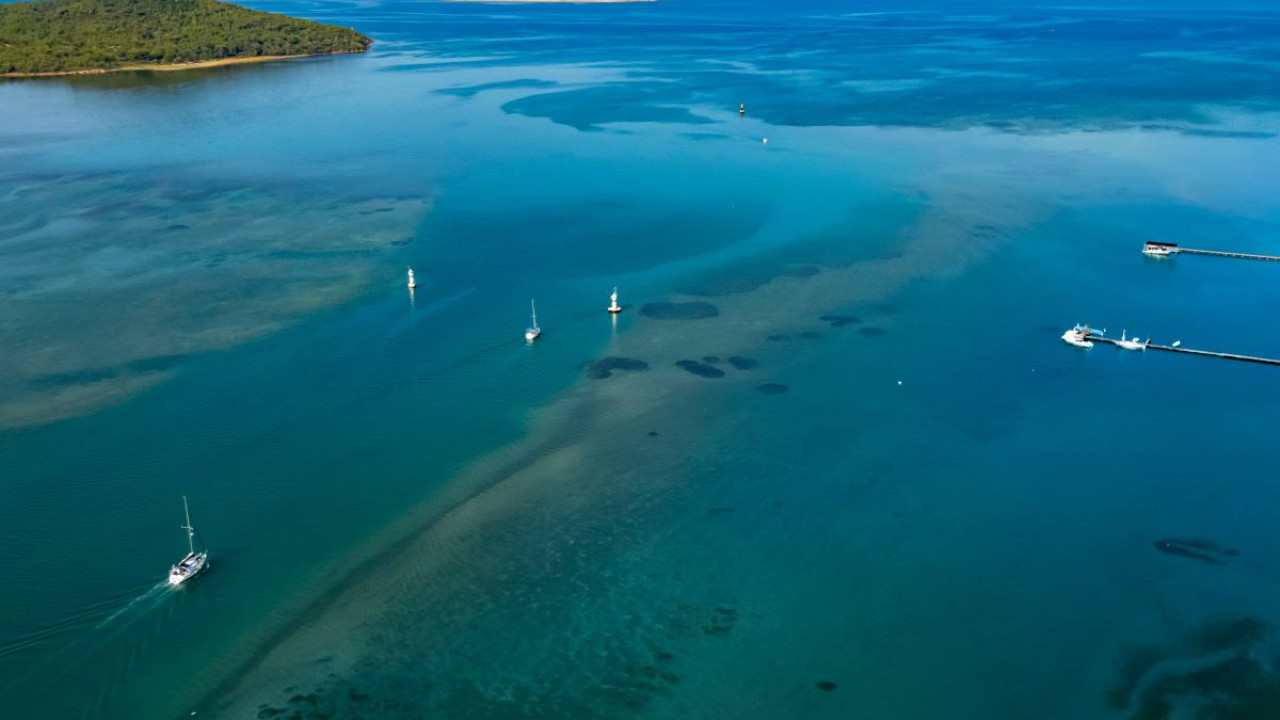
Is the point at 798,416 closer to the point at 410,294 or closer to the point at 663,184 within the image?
the point at 410,294

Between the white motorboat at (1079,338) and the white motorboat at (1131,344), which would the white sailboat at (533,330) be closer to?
the white motorboat at (1079,338)

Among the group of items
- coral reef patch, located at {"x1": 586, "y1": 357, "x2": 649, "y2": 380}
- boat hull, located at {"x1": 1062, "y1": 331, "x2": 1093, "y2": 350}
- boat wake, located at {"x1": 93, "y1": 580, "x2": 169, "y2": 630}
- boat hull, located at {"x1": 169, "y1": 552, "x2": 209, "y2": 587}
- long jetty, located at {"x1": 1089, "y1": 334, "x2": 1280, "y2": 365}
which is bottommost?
boat wake, located at {"x1": 93, "y1": 580, "x2": 169, "y2": 630}

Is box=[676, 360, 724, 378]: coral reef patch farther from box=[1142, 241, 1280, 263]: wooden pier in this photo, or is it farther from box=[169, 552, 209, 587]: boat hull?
box=[1142, 241, 1280, 263]: wooden pier

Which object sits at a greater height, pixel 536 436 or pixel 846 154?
pixel 846 154

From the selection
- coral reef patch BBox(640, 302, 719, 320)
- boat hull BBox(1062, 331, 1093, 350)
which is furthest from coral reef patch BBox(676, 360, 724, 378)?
boat hull BBox(1062, 331, 1093, 350)

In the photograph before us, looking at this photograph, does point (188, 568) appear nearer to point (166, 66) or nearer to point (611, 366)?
point (611, 366)

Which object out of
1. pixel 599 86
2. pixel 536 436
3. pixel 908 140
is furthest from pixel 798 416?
pixel 599 86
